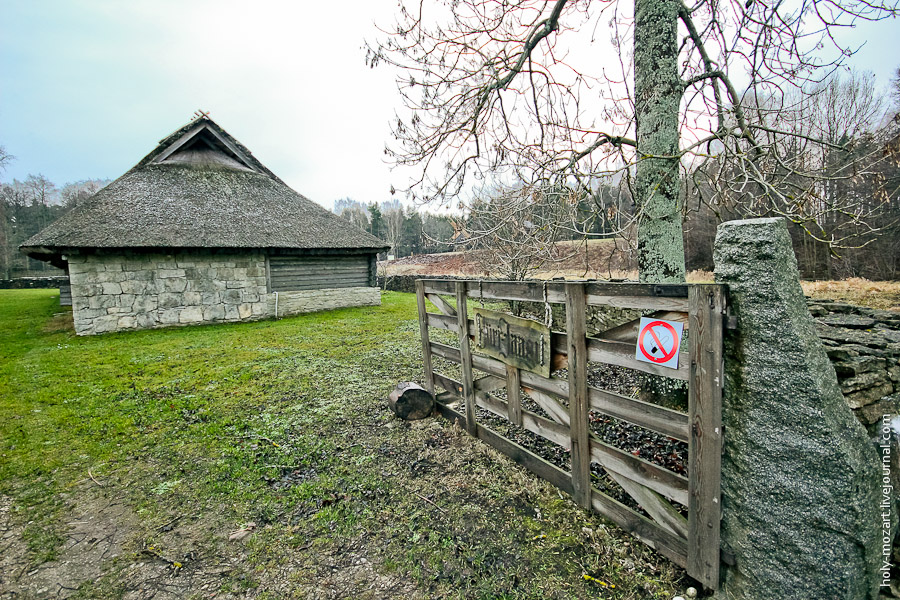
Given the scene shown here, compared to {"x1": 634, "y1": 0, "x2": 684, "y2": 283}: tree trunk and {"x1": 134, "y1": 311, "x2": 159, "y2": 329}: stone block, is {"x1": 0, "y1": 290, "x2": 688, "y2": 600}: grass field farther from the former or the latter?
{"x1": 134, "y1": 311, "x2": 159, "y2": 329}: stone block

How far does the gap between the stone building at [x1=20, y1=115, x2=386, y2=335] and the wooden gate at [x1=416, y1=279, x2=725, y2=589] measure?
10307 millimetres

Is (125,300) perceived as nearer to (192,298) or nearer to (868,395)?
(192,298)

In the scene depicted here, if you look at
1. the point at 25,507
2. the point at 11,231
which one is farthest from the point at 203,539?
the point at 11,231

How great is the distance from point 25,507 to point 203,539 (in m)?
1.70

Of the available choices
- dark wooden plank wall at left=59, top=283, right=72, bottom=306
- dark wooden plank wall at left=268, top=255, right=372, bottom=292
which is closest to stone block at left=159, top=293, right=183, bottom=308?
dark wooden plank wall at left=268, top=255, right=372, bottom=292

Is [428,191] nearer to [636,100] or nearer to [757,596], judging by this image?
[636,100]

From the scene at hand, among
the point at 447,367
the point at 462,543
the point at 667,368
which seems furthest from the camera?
the point at 447,367

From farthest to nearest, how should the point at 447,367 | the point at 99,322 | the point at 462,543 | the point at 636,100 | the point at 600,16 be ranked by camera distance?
the point at 99,322, the point at 447,367, the point at 600,16, the point at 636,100, the point at 462,543

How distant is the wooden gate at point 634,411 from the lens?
201 centimetres

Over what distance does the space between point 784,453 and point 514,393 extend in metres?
1.87

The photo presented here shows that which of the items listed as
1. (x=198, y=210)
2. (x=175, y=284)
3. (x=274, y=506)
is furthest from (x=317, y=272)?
(x=274, y=506)

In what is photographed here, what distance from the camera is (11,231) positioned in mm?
35750

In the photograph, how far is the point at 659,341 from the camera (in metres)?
2.17

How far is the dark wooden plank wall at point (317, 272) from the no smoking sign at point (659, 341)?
40.1 feet
